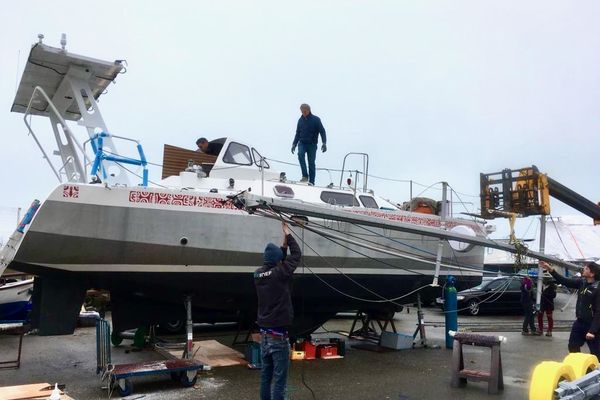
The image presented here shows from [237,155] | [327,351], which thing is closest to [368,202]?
[237,155]

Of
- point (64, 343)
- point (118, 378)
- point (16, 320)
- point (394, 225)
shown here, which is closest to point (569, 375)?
point (394, 225)

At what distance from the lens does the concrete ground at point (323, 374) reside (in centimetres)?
658

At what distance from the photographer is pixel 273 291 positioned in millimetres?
5270

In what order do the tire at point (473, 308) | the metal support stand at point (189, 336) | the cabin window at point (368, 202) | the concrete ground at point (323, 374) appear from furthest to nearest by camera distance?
the tire at point (473, 308) < the cabin window at point (368, 202) < the metal support stand at point (189, 336) < the concrete ground at point (323, 374)

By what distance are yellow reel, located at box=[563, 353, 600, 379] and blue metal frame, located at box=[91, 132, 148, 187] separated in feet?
18.7

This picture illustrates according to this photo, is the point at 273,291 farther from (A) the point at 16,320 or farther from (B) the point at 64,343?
(A) the point at 16,320

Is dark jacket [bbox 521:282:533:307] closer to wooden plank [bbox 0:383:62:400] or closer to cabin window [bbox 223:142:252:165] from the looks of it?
cabin window [bbox 223:142:252:165]

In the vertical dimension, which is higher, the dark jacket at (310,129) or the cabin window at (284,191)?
the dark jacket at (310,129)

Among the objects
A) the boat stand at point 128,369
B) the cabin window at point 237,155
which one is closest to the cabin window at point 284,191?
the cabin window at point 237,155

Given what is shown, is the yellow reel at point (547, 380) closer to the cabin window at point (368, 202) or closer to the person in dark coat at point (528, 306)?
the cabin window at point (368, 202)

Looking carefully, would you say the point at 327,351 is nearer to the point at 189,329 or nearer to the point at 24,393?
the point at 189,329

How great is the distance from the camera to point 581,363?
543cm

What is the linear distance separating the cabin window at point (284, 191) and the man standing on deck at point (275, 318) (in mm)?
3246

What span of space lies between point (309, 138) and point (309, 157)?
35cm
